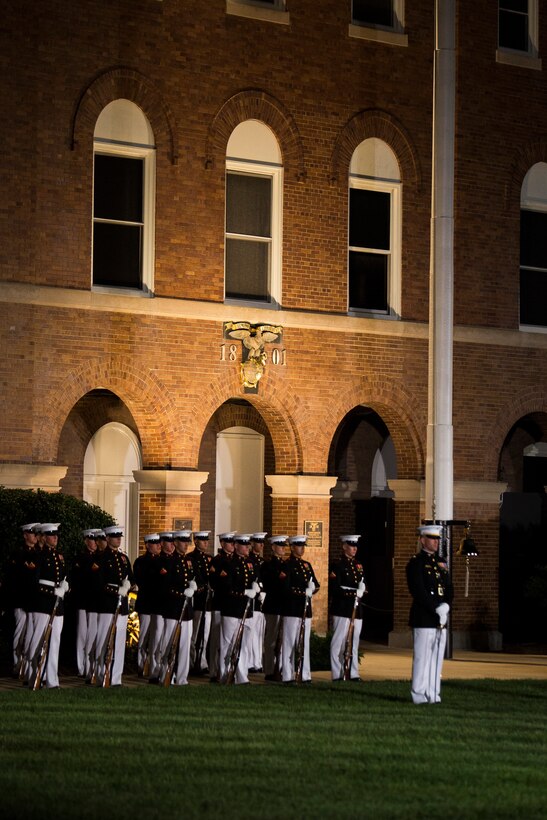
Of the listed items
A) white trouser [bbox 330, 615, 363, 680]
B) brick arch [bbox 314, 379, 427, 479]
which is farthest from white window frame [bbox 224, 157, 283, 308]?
white trouser [bbox 330, 615, 363, 680]

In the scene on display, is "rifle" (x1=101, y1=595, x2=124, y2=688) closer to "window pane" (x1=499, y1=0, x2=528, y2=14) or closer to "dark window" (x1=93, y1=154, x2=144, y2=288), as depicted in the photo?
"dark window" (x1=93, y1=154, x2=144, y2=288)

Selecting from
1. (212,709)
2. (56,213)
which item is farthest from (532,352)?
(212,709)

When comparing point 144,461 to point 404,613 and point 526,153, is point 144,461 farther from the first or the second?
point 526,153

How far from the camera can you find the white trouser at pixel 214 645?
63.6 ft

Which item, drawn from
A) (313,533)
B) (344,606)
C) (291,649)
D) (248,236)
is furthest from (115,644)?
(248,236)

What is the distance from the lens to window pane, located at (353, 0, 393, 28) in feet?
85.7

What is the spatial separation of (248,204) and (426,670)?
10247mm

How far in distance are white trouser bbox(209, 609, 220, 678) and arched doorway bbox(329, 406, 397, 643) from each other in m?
9.40

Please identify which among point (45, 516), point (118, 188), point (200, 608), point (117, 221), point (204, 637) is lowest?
point (204, 637)

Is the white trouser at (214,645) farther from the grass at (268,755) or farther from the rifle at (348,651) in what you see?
the rifle at (348,651)

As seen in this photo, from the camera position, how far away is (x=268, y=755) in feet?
42.1

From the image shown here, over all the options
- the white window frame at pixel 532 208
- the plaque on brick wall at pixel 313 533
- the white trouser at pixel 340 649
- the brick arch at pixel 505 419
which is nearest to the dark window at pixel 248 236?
the plaque on brick wall at pixel 313 533

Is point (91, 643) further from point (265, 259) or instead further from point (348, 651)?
point (265, 259)

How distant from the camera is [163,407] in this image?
23.9 meters
